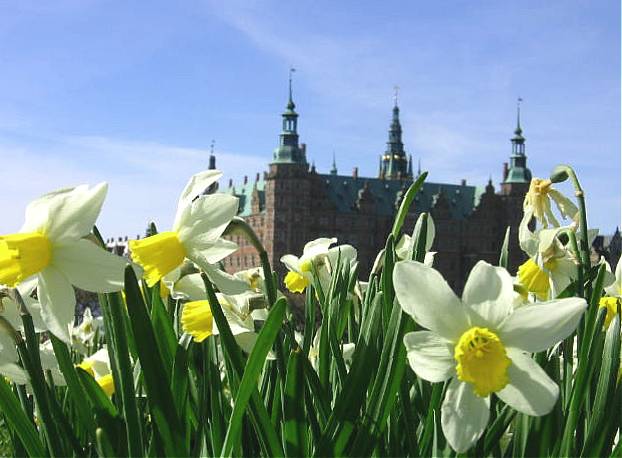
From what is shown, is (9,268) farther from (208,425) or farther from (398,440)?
(398,440)

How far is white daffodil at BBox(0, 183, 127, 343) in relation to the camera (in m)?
0.79

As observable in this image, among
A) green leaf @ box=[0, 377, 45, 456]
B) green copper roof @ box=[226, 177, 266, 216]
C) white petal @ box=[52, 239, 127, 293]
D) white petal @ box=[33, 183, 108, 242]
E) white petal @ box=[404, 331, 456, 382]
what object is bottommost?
green leaf @ box=[0, 377, 45, 456]

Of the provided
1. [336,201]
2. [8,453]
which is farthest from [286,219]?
[8,453]

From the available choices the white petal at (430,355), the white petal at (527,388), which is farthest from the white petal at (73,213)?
the white petal at (527,388)

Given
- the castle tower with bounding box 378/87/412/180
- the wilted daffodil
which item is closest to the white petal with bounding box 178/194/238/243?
the wilted daffodil

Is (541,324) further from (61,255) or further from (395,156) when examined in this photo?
(395,156)

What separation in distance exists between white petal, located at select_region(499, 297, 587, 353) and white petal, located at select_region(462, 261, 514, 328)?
0.04 ft

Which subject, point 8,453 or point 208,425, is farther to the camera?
point 8,453

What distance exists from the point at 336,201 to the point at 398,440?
43.0 meters

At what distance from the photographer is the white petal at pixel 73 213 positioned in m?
0.81

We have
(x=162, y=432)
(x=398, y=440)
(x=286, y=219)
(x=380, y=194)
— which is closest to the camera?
(x=162, y=432)

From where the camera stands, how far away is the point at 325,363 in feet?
3.51

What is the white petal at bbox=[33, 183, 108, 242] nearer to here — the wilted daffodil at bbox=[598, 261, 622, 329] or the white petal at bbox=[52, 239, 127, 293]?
the white petal at bbox=[52, 239, 127, 293]

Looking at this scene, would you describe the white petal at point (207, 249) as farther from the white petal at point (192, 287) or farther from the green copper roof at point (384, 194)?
the green copper roof at point (384, 194)
